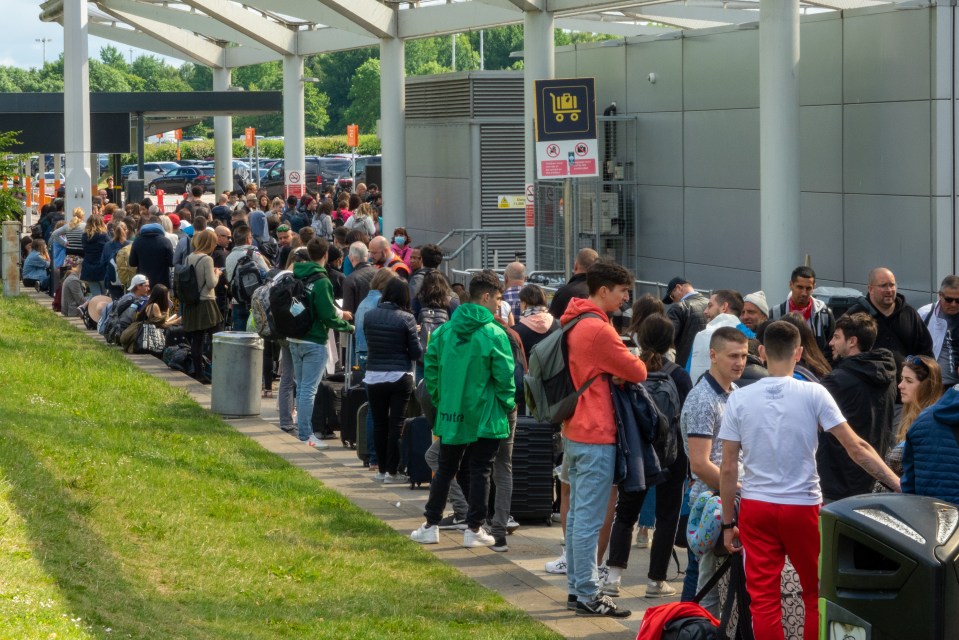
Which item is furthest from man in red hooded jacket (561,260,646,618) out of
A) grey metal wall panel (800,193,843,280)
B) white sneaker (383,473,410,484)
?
grey metal wall panel (800,193,843,280)

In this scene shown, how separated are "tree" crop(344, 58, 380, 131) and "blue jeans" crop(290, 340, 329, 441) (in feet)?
325

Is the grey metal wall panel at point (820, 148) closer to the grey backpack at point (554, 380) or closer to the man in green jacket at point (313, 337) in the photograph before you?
the man in green jacket at point (313, 337)

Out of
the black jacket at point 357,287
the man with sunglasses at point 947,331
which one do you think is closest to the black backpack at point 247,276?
the black jacket at point 357,287

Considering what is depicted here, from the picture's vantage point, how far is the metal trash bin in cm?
375

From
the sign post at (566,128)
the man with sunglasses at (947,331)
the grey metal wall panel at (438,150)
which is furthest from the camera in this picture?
the grey metal wall panel at (438,150)

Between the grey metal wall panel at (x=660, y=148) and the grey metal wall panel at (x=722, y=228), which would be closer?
the grey metal wall panel at (x=722, y=228)

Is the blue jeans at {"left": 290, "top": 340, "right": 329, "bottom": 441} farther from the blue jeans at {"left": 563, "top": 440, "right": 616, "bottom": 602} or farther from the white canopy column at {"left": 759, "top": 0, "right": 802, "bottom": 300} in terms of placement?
the white canopy column at {"left": 759, "top": 0, "right": 802, "bottom": 300}

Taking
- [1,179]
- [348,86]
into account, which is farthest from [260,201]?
[348,86]

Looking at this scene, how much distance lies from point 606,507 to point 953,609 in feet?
13.5

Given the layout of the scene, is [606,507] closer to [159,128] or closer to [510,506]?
[510,506]

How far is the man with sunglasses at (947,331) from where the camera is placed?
1093cm

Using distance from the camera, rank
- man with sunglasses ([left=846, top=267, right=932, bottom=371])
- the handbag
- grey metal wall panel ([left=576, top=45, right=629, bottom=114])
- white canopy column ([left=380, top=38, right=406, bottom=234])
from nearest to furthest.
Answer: man with sunglasses ([left=846, top=267, right=932, bottom=371]) < the handbag < grey metal wall panel ([left=576, top=45, right=629, bottom=114]) < white canopy column ([left=380, top=38, right=406, bottom=234])

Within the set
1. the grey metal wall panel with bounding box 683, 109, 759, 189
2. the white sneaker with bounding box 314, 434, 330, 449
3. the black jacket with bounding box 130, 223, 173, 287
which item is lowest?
the white sneaker with bounding box 314, 434, 330, 449

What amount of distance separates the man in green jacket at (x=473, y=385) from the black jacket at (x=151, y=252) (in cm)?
1013
